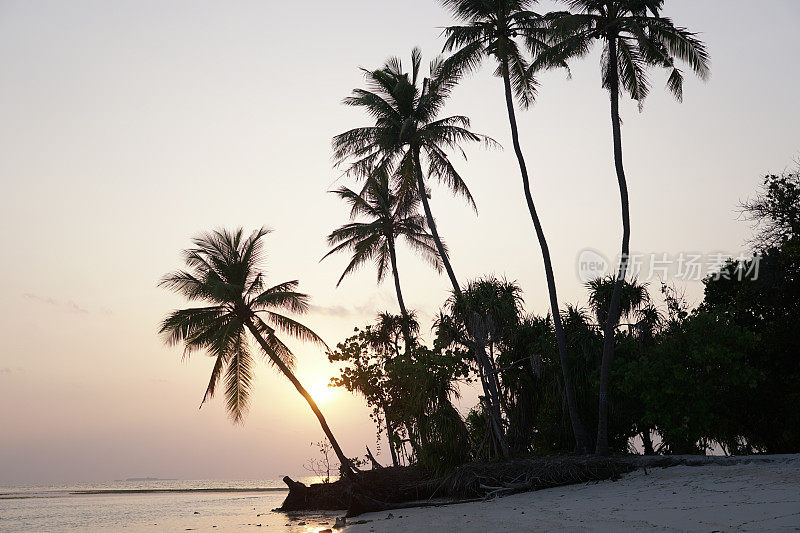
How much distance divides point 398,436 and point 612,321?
31.7ft

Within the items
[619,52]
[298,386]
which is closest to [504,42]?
[619,52]

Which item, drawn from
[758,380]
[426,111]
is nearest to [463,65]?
[426,111]

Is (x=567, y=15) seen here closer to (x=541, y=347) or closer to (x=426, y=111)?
(x=426, y=111)

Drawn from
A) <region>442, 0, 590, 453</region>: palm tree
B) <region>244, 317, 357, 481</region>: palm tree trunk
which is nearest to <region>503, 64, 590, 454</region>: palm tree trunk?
<region>442, 0, 590, 453</region>: palm tree

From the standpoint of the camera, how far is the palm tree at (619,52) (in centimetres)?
2020

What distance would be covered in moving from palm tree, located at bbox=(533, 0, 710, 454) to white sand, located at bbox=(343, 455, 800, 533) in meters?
4.55

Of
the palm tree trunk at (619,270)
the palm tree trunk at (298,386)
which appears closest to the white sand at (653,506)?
the palm tree trunk at (619,270)

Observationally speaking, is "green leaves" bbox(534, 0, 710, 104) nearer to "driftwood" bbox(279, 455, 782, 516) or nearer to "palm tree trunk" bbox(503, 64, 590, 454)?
"palm tree trunk" bbox(503, 64, 590, 454)

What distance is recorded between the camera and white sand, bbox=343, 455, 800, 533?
400 inches

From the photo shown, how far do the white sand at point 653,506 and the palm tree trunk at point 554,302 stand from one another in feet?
13.2

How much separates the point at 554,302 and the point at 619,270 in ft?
8.92

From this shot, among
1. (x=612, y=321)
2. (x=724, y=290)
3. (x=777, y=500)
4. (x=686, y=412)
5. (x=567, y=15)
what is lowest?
(x=777, y=500)

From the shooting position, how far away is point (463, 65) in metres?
24.1

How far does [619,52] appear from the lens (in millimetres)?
21219
